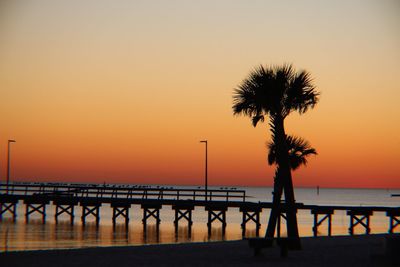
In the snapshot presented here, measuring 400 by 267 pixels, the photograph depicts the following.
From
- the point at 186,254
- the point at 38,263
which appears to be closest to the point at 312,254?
the point at 186,254

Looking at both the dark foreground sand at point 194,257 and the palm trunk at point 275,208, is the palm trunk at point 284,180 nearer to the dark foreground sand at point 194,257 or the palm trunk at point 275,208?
the palm trunk at point 275,208

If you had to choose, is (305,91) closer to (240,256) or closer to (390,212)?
(240,256)

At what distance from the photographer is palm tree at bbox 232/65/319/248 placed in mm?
28266

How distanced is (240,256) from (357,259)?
406 centimetres

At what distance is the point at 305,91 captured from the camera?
28.9 metres

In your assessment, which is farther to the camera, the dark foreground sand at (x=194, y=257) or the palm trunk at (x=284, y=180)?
the palm trunk at (x=284, y=180)

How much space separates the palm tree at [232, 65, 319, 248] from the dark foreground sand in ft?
8.83

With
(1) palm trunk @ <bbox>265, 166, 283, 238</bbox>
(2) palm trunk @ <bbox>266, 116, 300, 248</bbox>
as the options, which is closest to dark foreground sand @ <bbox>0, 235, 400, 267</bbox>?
(1) palm trunk @ <bbox>265, 166, 283, 238</bbox>

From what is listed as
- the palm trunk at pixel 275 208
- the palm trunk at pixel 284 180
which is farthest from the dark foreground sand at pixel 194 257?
the palm trunk at pixel 284 180

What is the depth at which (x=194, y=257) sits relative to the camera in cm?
2428

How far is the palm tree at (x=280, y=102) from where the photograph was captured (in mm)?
28266

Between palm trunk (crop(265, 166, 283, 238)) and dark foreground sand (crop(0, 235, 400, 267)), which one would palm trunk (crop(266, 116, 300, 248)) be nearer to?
palm trunk (crop(265, 166, 283, 238))

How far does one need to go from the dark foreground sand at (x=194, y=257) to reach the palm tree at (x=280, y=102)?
2693 millimetres

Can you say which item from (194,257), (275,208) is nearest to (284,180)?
(275,208)
